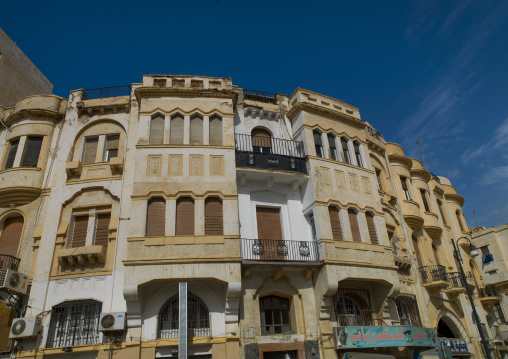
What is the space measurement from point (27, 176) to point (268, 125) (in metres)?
11.1

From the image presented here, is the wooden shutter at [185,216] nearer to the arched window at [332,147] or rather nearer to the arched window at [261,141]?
the arched window at [261,141]

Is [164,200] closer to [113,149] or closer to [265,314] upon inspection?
[113,149]

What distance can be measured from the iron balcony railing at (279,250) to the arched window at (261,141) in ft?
16.0

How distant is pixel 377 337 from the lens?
1473cm

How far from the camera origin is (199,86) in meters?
18.0

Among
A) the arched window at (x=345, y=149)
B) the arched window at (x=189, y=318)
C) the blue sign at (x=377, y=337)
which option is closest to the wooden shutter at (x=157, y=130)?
the arched window at (x=189, y=318)

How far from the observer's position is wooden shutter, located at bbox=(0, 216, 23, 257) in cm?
1555

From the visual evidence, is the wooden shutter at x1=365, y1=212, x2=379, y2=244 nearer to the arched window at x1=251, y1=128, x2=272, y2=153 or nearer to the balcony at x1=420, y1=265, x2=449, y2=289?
the balcony at x1=420, y1=265, x2=449, y2=289

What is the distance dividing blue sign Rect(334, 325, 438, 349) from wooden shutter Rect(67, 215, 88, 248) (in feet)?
34.2

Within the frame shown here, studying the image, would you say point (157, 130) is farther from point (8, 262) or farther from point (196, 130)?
point (8, 262)

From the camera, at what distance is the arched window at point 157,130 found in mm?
16297

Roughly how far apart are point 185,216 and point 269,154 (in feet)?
15.5

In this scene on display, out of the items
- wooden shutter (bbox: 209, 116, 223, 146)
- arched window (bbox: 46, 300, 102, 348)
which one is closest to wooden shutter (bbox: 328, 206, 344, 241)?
wooden shutter (bbox: 209, 116, 223, 146)

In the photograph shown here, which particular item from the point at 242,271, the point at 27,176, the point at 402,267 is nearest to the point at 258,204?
the point at 242,271
